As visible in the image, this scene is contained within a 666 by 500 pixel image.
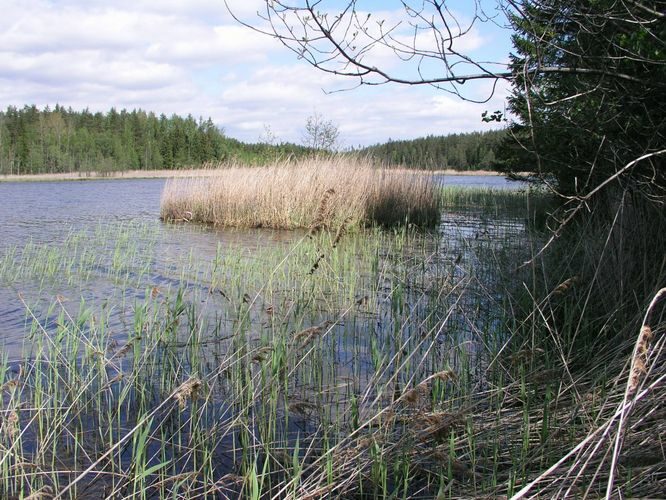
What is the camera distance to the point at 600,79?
3486 millimetres

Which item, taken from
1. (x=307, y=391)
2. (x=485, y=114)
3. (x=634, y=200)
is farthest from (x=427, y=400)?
(x=485, y=114)

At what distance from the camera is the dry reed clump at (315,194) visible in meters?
13.7

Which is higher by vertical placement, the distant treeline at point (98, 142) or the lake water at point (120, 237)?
the distant treeline at point (98, 142)

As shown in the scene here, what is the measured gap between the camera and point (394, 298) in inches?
219

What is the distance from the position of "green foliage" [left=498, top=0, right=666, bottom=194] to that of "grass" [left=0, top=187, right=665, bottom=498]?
1089mm

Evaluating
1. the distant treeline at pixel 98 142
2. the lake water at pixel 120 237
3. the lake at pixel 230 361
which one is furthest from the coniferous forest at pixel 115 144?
the lake at pixel 230 361

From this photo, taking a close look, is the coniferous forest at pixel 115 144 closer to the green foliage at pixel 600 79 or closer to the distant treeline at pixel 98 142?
the distant treeline at pixel 98 142

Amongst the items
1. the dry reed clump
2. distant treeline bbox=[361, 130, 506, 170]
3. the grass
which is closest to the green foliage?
the grass

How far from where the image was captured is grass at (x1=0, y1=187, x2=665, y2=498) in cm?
235

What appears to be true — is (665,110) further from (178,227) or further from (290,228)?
(178,227)

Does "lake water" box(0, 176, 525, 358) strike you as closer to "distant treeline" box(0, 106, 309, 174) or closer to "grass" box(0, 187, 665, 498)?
"grass" box(0, 187, 665, 498)

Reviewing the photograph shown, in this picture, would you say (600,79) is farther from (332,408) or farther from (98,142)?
(98,142)

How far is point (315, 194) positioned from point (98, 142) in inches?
2904

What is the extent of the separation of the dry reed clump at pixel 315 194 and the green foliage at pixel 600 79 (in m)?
7.44
